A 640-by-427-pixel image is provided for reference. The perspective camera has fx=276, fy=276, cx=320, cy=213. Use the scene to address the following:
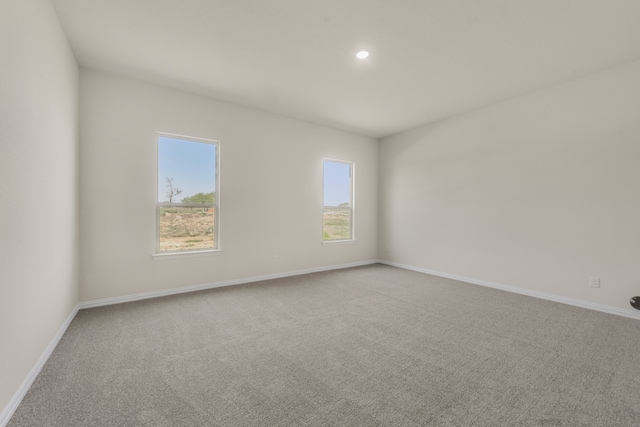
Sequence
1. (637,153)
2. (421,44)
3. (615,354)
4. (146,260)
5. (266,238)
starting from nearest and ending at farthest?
(615,354) → (421,44) → (637,153) → (146,260) → (266,238)

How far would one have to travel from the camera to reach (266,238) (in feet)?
14.9

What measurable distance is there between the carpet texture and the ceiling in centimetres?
276

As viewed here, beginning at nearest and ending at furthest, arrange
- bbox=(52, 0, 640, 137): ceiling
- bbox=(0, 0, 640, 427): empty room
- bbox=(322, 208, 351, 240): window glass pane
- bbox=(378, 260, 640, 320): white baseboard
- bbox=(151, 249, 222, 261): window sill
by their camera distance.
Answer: bbox=(0, 0, 640, 427): empty room
bbox=(52, 0, 640, 137): ceiling
bbox=(378, 260, 640, 320): white baseboard
bbox=(151, 249, 222, 261): window sill
bbox=(322, 208, 351, 240): window glass pane

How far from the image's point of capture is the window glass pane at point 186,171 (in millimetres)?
3709

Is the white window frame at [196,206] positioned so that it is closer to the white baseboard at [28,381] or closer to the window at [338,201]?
the white baseboard at [28,381]

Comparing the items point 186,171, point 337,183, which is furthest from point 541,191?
point 186,171

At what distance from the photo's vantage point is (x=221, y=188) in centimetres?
410

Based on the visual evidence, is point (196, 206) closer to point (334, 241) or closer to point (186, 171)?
point (186, 171)

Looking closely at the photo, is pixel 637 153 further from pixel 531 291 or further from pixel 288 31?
pixel 288 31

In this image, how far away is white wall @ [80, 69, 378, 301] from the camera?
323 centimetres

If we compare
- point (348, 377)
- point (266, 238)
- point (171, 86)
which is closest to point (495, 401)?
point (348, 377)

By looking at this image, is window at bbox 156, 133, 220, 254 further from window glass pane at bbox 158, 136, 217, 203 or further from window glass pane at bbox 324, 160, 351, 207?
window glass pane at bbox 324, 160, 351, 207

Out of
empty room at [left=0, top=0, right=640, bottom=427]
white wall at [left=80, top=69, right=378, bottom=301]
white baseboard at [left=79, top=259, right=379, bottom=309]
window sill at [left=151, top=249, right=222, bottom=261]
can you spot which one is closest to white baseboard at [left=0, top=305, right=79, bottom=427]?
empty room at [left=0, top=0, right=640, bottom=427]

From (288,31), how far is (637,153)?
3.91 meters
